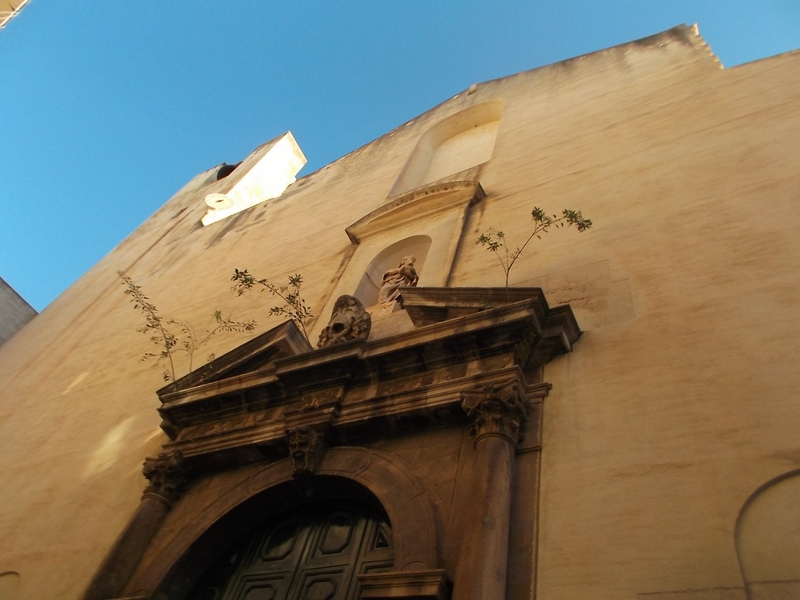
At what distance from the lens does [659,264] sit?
5.53 m

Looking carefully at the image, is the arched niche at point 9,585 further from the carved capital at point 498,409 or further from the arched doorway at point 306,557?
the carved capital at point 498,409

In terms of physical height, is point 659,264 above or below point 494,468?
above

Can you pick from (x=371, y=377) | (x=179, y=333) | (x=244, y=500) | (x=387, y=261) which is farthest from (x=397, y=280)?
(x=179, y=333)

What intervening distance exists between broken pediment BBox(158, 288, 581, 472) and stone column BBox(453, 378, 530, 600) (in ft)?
0.67

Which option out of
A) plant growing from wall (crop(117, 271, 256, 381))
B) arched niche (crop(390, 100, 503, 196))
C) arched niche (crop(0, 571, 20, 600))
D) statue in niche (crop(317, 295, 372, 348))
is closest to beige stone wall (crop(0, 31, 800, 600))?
arched niche (crop(0, 571, 20, 600))

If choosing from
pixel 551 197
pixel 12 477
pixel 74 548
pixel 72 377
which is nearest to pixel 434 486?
pixel 74 548

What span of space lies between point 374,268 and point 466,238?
1448mm

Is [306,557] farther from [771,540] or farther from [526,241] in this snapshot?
[526,241]

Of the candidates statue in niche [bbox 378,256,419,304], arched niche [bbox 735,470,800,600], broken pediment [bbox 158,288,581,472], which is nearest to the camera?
arched niche [bbox 735,470,800,600]

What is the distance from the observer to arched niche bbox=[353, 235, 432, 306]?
8.15m

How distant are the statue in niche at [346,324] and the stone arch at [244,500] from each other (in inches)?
43.6

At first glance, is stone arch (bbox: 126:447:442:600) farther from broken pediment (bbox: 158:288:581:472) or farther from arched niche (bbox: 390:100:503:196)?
arched niche (bbox: 390:100:503:196)

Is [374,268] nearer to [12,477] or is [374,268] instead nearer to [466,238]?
[466,238]

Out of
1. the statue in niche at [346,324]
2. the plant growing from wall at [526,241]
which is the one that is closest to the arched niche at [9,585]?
the statue in niche at [346,324]
